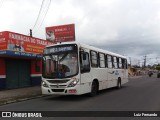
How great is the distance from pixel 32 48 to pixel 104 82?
23.9 feet

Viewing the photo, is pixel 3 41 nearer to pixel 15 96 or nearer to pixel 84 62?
pixel 15 96

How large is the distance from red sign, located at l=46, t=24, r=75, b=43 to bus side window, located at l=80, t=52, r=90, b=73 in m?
22.1

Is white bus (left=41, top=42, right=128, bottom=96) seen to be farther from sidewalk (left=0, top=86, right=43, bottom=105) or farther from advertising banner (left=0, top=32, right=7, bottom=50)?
advertising banner (left=0, top=32, right=7, bottom=50)

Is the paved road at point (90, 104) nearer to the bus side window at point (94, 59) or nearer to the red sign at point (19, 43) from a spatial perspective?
the bus side window at point (94, 59)

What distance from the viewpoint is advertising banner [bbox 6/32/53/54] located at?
1869 cm

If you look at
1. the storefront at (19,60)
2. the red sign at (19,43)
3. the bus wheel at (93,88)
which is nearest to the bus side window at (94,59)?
the bus wheel at (93,88)

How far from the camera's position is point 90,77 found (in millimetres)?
14656

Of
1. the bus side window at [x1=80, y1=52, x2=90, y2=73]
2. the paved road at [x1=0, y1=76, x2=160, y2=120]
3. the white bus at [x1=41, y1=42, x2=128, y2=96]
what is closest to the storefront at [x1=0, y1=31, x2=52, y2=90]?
the white bus at [x1=41, y1=42, x2=128, y2=96]

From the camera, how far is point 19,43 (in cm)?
1967

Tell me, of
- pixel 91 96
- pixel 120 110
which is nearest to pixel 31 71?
pixel 91 96

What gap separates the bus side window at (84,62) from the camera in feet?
44.8

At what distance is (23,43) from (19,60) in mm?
2096

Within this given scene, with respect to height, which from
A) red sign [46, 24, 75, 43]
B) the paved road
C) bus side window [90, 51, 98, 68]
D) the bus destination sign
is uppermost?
red sign [46, 24, 75, 43]

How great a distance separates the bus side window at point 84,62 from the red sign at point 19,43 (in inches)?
259
